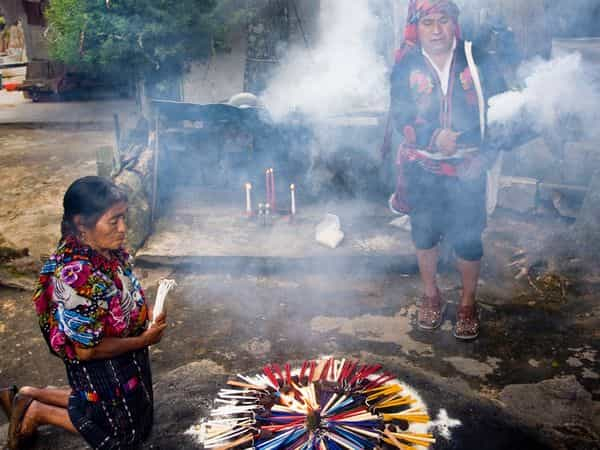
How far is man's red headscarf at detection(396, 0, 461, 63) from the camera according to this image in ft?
13.7

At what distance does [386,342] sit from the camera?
15.1ft

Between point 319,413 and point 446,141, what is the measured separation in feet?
7.85

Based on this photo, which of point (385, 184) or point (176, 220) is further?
point (385, 184)

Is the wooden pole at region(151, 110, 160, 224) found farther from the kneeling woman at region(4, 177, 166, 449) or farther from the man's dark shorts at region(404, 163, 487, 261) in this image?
the kneeling woman at region(4, 177, 166, 449)

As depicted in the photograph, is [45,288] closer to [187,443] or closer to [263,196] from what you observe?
[187,443]

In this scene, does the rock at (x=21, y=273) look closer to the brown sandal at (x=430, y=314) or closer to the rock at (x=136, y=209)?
the rock at (x=136, y=209)

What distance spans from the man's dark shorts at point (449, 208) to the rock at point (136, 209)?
338 centimetres

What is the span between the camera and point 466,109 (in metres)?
4.30

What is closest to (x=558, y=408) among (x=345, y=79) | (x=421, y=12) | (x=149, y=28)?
(x=421, y=12)

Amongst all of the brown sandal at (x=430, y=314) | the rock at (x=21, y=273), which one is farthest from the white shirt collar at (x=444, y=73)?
the rock at (x=21, y=273)

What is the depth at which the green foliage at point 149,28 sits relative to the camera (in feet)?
36.0

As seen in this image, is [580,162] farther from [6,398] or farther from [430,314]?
[6,398]

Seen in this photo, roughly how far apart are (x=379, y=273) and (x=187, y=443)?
10.6ft

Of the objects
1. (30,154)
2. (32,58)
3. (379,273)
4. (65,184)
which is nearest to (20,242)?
(65,184)
